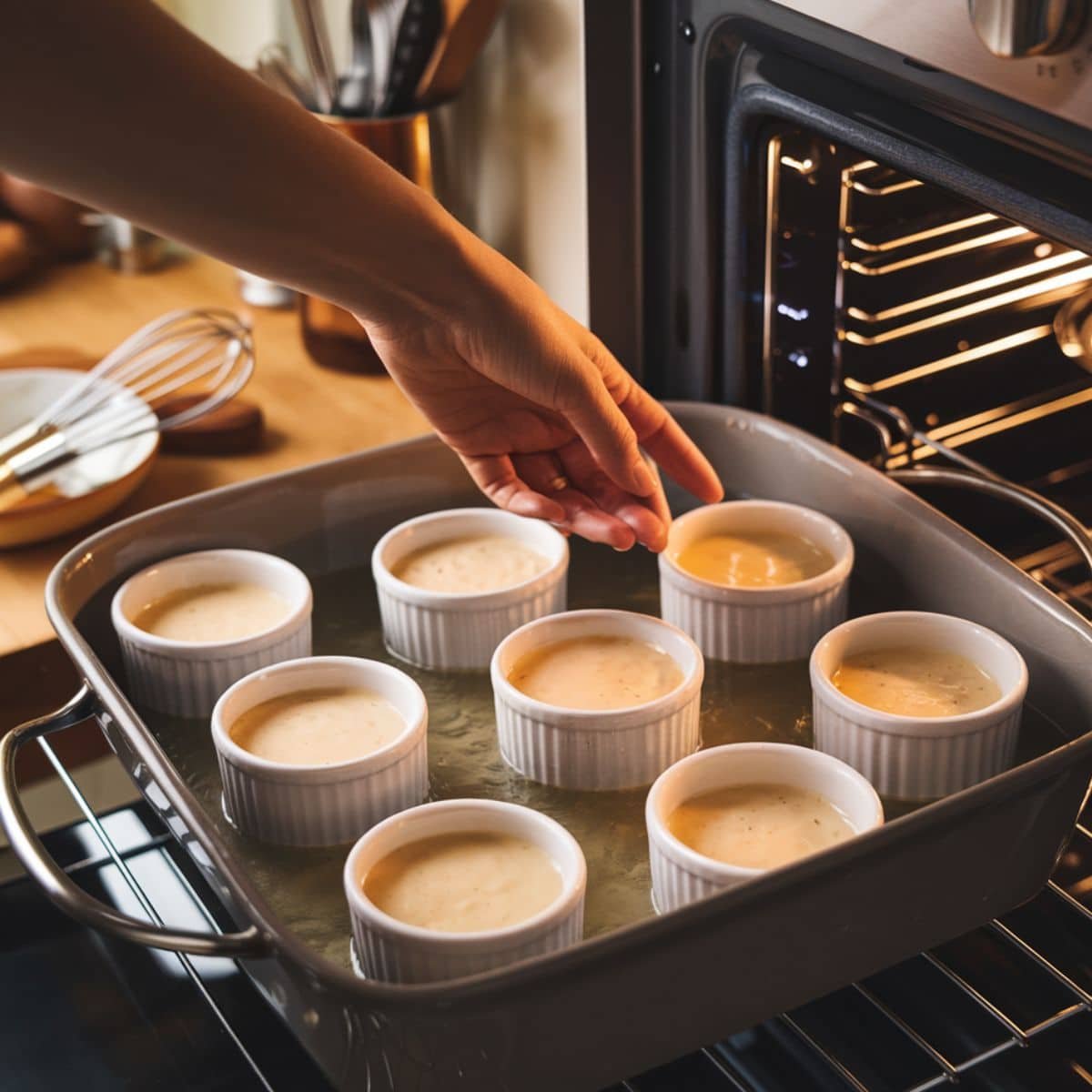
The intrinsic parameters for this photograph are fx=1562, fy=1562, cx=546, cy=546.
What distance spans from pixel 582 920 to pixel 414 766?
6.1 inches

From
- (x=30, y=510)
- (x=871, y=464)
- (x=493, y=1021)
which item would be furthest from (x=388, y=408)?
(x=493, y=1021)

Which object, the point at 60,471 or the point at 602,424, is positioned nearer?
the point at 602,424

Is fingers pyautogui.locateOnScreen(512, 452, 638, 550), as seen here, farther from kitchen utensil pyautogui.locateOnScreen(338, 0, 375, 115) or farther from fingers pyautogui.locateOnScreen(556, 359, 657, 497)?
kitchen utensil pyautogui.locateOnScreen(338, 0, 375, 115)

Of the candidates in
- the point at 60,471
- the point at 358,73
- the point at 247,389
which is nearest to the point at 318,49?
the point at 358,73

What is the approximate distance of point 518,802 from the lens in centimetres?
94

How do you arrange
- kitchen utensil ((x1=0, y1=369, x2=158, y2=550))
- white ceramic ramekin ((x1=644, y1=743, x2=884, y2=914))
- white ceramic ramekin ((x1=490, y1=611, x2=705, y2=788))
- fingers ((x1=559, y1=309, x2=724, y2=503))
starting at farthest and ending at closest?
1. kitchen utensil ((x1=0, y1=369, x2=158, y2=550))
2. fingers ((x1=559, y1=309, x2=724, y2=503))
3. white ceramic ramekin ((x1=490, y1=611, x2=705, y2=788))
4. white ceramic ramekin ((x1=644, y1=743, x2=884, y2=914))

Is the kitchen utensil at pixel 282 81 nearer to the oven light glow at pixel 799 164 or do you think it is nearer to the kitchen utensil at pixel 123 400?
the kitchen utensil at pixel 123 400

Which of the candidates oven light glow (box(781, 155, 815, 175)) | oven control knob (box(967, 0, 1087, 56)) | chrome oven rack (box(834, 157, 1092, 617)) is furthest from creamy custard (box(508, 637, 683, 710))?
oven control knob (box(967, 0, 1087, 56))

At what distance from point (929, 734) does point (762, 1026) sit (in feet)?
0.62

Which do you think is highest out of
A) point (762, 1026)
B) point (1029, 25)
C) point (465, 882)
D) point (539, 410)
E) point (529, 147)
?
point (1029, 25)

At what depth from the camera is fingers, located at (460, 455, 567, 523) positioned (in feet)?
3.45

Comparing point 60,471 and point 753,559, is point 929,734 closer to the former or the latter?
point 753,559

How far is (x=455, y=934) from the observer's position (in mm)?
761

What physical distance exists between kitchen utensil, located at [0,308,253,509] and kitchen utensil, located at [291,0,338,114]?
0.68ft
